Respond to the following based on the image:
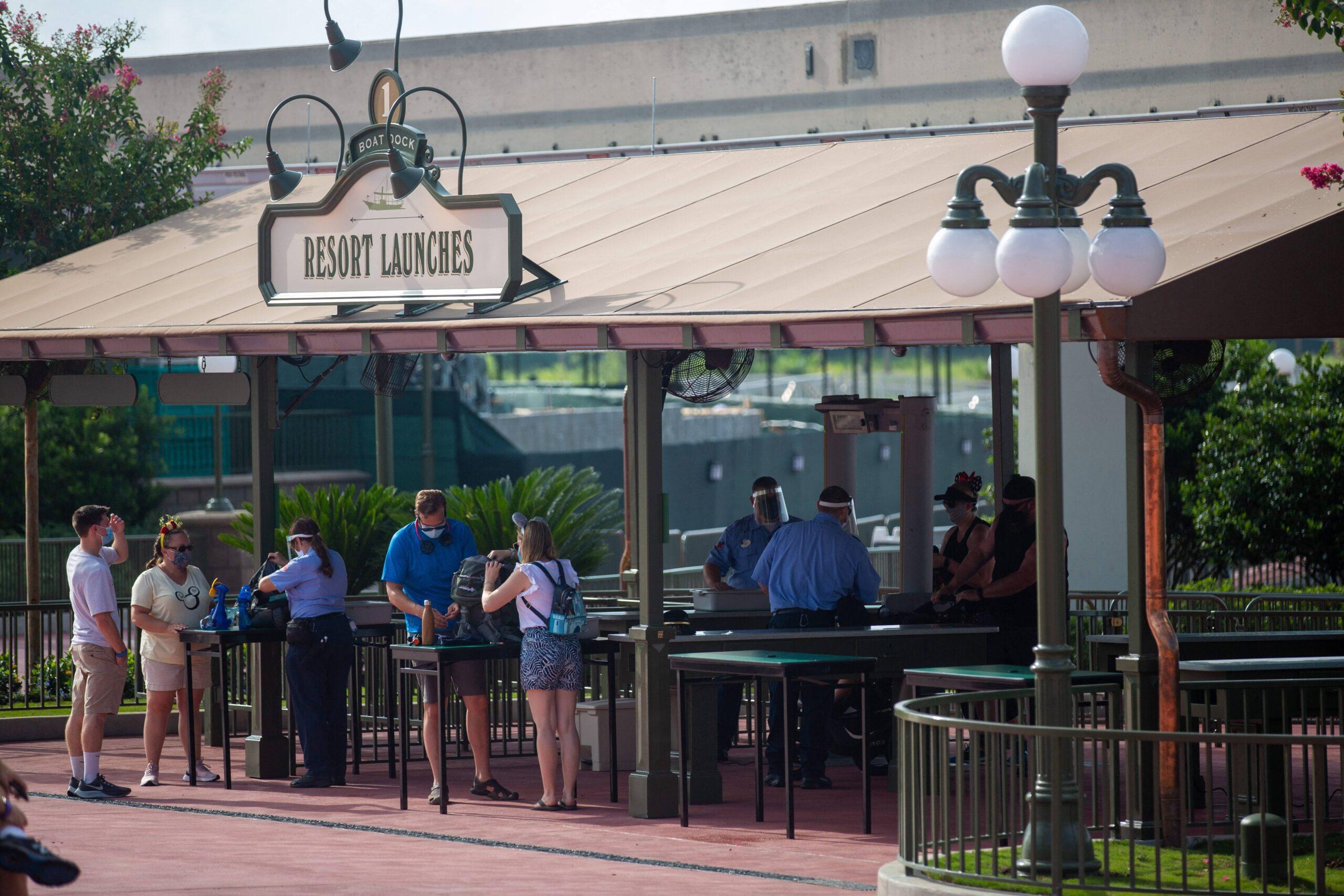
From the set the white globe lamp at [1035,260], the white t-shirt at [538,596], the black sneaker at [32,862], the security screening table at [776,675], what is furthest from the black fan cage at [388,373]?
the black sneaker at [32,862]

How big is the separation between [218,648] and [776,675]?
3.94m

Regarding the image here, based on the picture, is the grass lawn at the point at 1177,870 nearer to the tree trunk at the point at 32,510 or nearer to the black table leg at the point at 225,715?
the black table leg at the point at 225,715

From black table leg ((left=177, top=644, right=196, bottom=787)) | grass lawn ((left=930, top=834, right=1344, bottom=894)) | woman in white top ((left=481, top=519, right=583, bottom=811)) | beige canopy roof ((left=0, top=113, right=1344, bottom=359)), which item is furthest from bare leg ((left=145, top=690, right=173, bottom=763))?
grass lawn ((left=930, top=834, right=1344, bottom=894))

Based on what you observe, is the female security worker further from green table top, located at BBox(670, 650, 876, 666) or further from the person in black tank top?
the person in black tank top

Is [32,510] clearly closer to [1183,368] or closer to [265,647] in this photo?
[265,647]

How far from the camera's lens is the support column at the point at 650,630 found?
36.6 ft

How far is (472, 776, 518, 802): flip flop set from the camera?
1188cm

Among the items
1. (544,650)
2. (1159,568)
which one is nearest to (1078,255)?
(1159,568)

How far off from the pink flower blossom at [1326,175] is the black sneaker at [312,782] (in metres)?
6.96

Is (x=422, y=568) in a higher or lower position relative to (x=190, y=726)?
higher

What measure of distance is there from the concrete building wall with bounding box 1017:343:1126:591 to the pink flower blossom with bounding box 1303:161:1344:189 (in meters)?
11.3

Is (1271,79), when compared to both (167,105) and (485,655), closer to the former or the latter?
(485,655)

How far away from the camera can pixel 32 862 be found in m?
5.93

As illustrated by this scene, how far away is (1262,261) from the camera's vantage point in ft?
31.6
